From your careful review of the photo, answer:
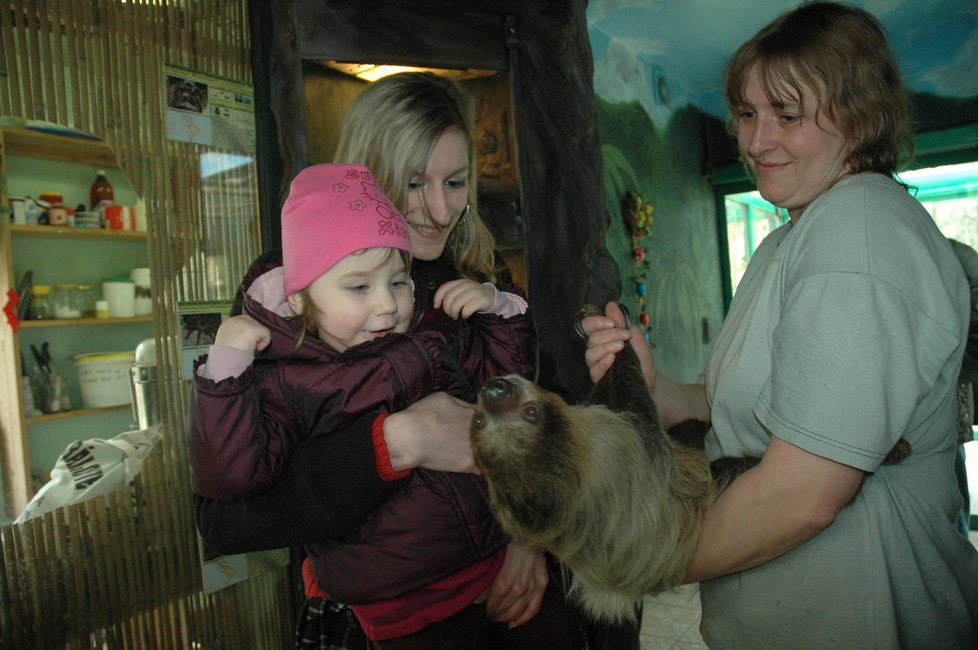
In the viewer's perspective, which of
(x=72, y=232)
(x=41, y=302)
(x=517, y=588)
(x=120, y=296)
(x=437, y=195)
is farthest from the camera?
(x=120, y=296)

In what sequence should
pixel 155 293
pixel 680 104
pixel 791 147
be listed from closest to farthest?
pixel 791 147 < pixel 155 293 < pixel 680 104

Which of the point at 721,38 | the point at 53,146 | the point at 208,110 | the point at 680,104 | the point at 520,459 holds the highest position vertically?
the point at 721,38

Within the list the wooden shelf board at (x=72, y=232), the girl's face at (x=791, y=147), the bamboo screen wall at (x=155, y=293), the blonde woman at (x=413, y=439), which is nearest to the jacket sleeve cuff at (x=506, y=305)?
the blonde woman at (x=413, y=439)

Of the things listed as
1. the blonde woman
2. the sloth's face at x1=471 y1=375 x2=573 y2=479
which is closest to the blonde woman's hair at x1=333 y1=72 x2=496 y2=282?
the blonde woman

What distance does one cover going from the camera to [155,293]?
1.96m

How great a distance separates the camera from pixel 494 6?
89.8 inches

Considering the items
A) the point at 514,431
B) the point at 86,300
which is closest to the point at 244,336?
the point at 514,431

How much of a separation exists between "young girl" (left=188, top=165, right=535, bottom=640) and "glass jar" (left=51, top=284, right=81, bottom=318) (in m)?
2.48

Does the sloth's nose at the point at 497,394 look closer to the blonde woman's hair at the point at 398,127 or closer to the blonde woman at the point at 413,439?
the blonde woman at the point at 413,439

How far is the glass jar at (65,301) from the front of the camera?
10.6 ft

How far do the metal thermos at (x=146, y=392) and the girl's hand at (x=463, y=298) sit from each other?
1.09 m

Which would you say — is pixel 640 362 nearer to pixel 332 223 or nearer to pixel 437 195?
pixel 437 195

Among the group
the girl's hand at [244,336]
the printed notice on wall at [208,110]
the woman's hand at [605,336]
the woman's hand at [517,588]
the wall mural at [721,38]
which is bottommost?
the woman's hand at [517,588]

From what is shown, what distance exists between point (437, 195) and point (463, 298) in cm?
30
